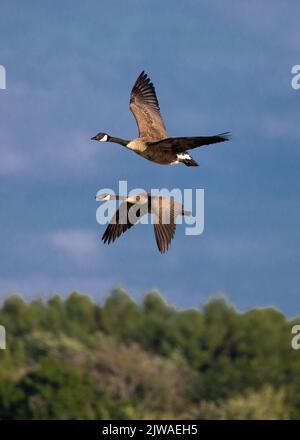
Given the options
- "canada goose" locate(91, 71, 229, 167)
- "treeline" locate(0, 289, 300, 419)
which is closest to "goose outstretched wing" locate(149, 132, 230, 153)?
"canada goose" locate(91, 71, 229, 167)

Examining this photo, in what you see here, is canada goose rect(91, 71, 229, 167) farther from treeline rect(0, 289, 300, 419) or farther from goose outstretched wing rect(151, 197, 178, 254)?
treeline rect(0, 289, 300, 419)

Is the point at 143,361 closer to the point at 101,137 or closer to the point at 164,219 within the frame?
the point at 101,137

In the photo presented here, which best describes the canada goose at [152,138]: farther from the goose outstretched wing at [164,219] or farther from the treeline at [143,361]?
the treeline at [143,361]

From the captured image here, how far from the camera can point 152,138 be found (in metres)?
27.8

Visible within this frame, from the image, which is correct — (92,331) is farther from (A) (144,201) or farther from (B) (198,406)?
(A) (144,201)

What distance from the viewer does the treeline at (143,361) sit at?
86.1 m

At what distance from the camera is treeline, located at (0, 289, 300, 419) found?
86.1 meters

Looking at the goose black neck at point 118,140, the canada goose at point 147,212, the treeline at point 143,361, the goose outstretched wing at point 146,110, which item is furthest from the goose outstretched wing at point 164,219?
the treeline at point 143,361

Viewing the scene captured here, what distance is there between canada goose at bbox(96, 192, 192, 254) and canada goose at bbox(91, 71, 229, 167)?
0.76 m

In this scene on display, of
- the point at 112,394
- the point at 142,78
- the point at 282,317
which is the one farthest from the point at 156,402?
the point at 142,78

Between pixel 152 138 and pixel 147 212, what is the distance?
2437 mm

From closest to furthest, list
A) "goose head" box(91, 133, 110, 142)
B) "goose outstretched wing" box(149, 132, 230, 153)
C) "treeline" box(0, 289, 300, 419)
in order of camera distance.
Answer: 1. "goose outstretched wing" box(149, 132, 230, 153)
2. "goose head" box(91, 133, 110, 142)
3. "treeline" box(0, 289, 300, 419)

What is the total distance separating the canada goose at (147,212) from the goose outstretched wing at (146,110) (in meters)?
1.82
